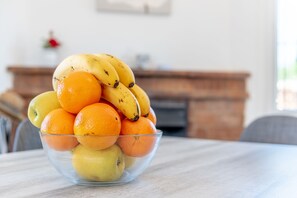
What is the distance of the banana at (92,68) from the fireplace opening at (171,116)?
297 cm

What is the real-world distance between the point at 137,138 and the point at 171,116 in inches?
120

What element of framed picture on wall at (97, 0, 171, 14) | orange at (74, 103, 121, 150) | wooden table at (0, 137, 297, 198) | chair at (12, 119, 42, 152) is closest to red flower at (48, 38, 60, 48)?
framed picture on wall at (97, 0, 171, 14)

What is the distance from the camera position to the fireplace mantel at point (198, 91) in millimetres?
3826

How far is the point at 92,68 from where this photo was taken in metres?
0.80

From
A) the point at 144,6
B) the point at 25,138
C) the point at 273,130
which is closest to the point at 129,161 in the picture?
the point at 25,138

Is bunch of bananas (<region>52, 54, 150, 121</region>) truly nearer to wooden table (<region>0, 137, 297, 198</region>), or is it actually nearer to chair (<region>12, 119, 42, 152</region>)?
wooden table (<region>0, 137, 297, 198</region>)

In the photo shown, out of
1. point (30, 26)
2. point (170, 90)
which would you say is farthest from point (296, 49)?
point (30, 26)

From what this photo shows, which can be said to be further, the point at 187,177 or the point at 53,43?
the point at 53,43

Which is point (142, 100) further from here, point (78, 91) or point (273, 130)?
point (273, 130)

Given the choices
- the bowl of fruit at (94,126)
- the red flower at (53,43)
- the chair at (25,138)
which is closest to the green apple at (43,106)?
the bowl of fruit at (94,126)

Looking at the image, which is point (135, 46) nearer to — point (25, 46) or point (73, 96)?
point (25, 46)

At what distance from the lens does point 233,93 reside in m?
3.90

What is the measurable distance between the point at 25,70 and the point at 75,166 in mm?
3171

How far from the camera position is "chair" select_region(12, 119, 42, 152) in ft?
5.10
